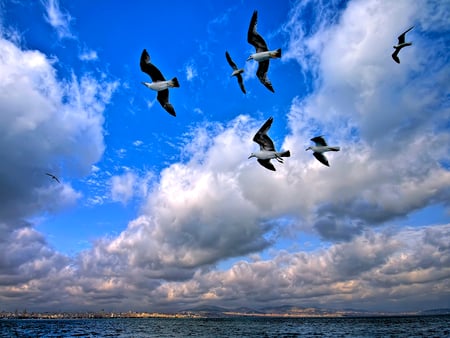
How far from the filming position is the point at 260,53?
19.7 meters

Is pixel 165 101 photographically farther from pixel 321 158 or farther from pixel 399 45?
pixel 399 45

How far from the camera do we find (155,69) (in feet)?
61.1

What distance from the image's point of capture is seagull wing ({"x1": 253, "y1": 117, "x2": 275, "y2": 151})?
1936 cm

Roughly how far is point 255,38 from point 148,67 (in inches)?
239

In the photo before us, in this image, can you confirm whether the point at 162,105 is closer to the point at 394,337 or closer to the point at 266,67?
the point at 266,67

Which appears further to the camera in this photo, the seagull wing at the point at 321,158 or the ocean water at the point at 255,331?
the ocean water at the point at 255,331

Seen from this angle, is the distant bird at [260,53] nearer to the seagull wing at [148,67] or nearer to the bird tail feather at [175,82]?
the bird tail feather at [175,82]

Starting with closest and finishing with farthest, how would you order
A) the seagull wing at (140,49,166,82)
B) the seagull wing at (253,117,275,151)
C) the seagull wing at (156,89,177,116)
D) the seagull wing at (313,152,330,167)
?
the seagull wing at (140,49,166,82) → the seagull wing at (253,117,275,151) → the seagull wing at (156,89,177,116) → the seagull wing at (313,152,330,167)

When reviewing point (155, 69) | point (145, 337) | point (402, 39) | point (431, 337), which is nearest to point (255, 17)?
point (155, 69)

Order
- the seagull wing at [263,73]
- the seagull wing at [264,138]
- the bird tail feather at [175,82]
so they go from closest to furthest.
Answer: the bird tail feather at [175,82]
the seagull wing at [264,138]
the seagull wing at [263,73]

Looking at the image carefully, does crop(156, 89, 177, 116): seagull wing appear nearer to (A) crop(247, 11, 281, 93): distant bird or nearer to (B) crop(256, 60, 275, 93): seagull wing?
(A) crop(247, 11, 281, 93): distant bird

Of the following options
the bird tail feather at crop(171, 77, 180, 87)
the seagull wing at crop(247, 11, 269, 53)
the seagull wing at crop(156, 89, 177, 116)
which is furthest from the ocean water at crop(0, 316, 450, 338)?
the bird tail feather at crop(171, 77, 180, 87)

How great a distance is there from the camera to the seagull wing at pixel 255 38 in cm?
1955

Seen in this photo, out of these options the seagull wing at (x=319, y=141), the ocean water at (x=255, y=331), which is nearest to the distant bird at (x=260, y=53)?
the seagull wing at (x=319, y=141)
